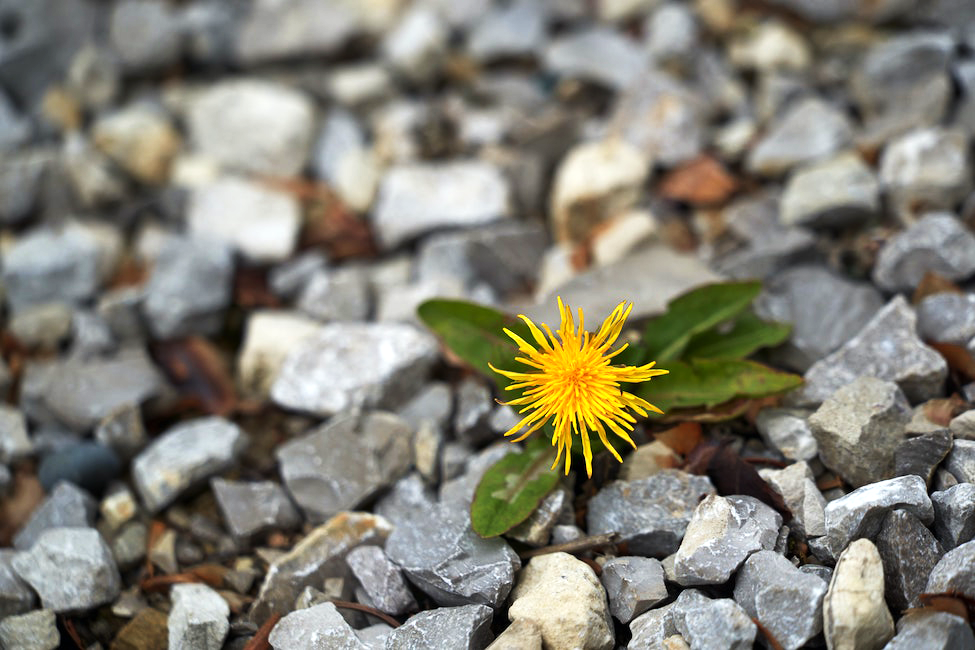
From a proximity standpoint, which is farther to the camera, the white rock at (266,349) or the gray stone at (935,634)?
the white rock at (266,349)

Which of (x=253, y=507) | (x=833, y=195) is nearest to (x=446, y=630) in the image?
(x=253, y=507)

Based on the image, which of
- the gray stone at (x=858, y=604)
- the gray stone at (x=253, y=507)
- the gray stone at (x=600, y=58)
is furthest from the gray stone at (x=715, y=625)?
the gray stone at (x=600, y=58)

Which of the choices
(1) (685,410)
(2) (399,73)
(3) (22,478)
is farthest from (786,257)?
(3) (22,478)

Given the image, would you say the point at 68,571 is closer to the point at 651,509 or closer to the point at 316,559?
the point at 316,559

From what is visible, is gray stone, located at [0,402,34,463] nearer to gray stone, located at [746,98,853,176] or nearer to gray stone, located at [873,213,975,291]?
gray stone, located at [746,98,853,176]

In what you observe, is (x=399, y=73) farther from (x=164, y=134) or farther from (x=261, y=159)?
(x=164, y=134)

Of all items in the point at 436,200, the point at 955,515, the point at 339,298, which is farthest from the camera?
the point at 436,200

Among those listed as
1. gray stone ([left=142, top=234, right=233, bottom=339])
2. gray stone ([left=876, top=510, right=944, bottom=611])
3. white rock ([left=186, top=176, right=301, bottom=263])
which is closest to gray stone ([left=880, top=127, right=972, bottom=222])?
gray stone ([left=876, top=510, right=944, bottom=611])

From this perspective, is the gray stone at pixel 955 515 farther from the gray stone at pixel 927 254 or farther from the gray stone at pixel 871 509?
the gray stone at pixel 927 254
